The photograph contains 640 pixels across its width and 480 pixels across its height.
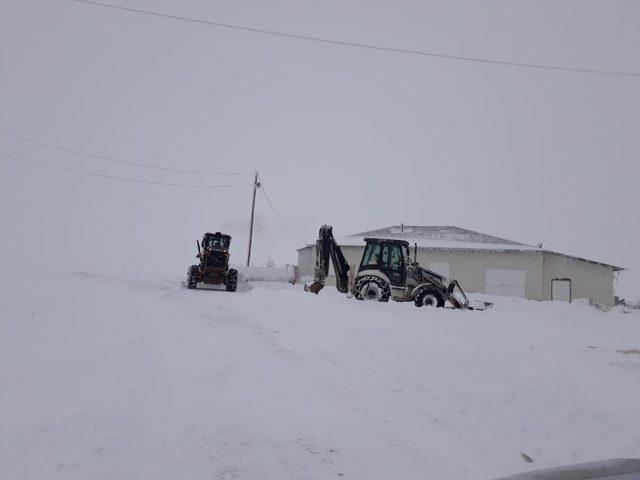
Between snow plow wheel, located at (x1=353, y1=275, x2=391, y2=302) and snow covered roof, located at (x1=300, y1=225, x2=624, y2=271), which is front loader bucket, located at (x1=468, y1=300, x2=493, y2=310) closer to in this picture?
snow plow wheel, located at (x1=353, y1=275, x2=391, y2=302)

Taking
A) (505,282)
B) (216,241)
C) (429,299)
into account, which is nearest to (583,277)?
(505,282)

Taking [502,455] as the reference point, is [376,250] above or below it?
above

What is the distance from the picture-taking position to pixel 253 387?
529cm

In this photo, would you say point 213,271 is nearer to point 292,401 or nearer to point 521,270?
point 292,401

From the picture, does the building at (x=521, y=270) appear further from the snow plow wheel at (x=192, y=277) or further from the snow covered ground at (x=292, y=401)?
the snow covered ground at (x=292, y=401)

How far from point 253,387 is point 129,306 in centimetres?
686

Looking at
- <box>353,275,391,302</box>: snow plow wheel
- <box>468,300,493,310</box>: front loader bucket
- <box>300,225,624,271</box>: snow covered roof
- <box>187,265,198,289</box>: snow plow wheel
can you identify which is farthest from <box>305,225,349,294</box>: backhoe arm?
<box>300,225,624,271</box>: snow covered roof

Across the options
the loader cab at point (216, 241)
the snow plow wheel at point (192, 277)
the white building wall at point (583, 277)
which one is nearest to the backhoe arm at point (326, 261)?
the snow plow wheel at point (192, 277)

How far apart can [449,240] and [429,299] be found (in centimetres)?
1919

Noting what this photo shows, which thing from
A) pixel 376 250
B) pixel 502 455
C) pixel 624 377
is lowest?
pixel 502 455

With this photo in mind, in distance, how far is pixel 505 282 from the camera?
1124 inches

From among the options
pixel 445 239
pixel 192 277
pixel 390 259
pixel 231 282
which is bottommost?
pixel 231 282

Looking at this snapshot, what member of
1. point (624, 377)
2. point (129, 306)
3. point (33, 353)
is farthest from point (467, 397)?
point (129, 306)

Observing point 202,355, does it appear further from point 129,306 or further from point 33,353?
point 129,306
